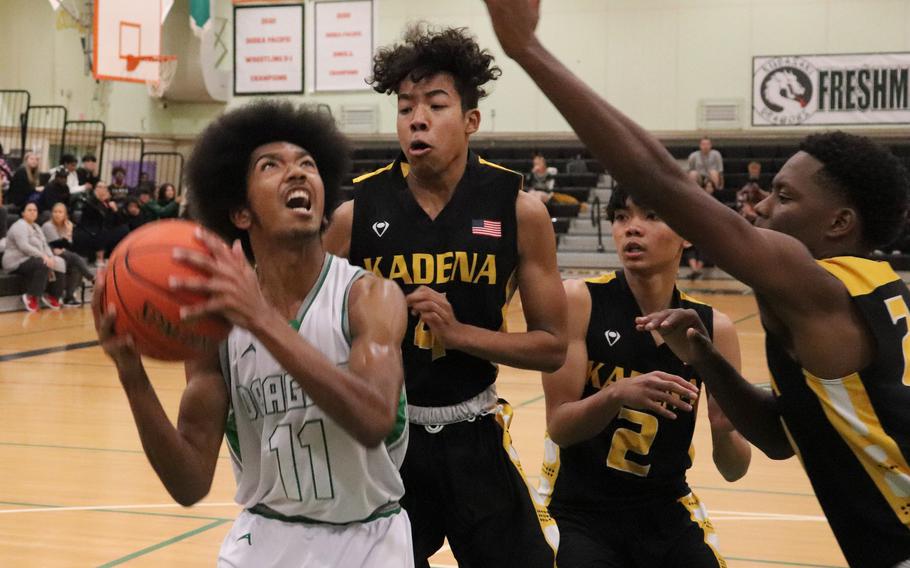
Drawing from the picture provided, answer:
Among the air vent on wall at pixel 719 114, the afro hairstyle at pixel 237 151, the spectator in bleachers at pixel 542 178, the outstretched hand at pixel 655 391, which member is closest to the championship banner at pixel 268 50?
the spectator in bleachers at pixel 542 178

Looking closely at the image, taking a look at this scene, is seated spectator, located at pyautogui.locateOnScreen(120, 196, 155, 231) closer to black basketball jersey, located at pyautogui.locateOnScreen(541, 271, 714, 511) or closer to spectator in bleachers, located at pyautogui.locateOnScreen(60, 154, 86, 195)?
spectator in bleachers, located at pyautogui.locateOnScreen(60, 154, 86, 195)

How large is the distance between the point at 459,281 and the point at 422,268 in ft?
0.38

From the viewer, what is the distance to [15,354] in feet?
34.9

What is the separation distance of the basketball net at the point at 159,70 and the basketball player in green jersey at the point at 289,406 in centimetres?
1718

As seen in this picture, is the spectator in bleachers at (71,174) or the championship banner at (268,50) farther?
the championship banner at (268,50)

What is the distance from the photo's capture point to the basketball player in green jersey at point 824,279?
6.93 ft

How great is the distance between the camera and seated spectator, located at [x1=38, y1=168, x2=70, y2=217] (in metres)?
15.2

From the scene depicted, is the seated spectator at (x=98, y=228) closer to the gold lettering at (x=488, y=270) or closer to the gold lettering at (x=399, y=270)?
the gold lettering at (x=399, y=270)

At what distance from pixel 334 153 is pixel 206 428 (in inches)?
30.3

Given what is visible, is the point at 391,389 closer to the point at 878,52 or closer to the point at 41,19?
the point at 878,52

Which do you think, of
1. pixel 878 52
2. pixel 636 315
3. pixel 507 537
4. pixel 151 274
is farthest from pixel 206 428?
pixel 878 52

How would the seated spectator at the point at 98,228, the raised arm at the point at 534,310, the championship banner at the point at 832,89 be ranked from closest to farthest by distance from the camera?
the raised arm at the point at 534,310, the seated spectator at the point at 98,228, the championship banner at the point at 832,89

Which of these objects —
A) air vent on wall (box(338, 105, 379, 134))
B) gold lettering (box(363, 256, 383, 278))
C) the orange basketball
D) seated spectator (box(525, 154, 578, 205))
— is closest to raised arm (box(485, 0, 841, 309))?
the orange basketball

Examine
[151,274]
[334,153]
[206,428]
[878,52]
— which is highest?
[878,52]
